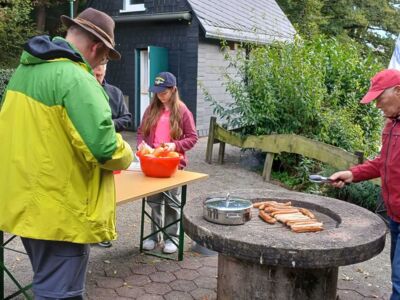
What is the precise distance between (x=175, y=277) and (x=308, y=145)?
375 cm

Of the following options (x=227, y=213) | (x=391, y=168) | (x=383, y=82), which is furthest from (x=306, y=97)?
(x=227, y=213)

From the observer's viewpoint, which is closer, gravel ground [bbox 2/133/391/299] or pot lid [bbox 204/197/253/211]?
pot lid [bbox 204/197/253/211]

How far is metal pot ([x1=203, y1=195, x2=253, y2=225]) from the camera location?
3086 mm

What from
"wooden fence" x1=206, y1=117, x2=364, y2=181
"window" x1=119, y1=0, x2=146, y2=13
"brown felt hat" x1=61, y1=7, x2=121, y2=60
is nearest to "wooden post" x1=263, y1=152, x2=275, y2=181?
"wooden fence" x1=206, y1=117, x2=364, y2=181

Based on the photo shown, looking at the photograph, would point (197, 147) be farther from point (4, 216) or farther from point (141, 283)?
point (4, 216)

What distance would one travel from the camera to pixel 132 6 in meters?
13.7

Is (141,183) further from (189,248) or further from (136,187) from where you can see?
(189,248)

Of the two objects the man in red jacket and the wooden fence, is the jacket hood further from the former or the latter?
the wooden fence

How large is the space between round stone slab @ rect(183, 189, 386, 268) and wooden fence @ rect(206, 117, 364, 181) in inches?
126

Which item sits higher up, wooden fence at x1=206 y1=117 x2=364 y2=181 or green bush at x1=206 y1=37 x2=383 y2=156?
green bush at x1=206 y1=37 x2=383 y2=156

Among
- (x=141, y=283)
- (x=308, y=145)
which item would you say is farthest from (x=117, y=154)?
(x=308, y=145)

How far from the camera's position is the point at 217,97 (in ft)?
43.4

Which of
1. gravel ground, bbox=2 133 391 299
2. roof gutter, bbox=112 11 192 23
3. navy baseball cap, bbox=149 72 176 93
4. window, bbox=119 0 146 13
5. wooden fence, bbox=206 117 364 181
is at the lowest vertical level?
gravel ground, bbox=2 133 391 299

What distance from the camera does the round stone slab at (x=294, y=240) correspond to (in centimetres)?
270
